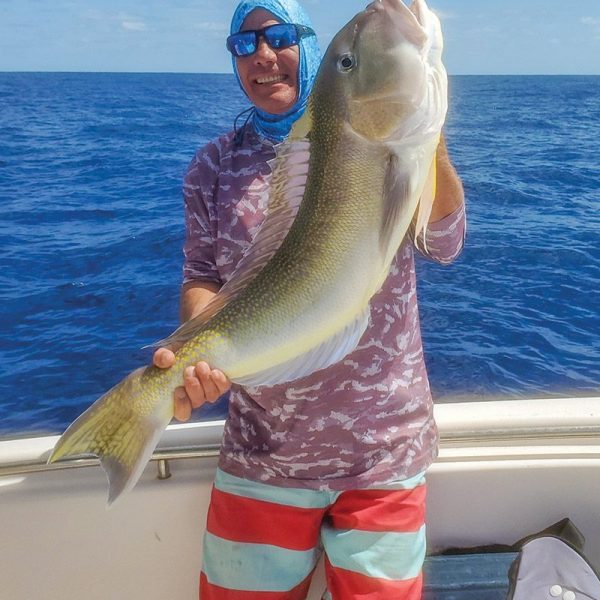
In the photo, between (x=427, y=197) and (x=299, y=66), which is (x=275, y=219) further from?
(x=299, y=66)

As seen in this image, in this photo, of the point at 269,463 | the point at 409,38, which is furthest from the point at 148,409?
the point at 409,38

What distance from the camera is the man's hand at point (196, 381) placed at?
1732mm

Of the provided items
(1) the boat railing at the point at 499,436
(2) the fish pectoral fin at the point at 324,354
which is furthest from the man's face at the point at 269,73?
(1) the boat railing at the point at 499,436

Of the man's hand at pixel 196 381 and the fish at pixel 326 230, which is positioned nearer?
the fish at pixel 326 230

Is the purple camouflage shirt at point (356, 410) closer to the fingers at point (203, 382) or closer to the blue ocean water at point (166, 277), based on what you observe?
the fingers at point (203, 382)

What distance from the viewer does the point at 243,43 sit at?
226 cm

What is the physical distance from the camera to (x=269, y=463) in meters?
2.22

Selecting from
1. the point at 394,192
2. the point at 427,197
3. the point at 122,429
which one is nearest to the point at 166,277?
the point at 122,429

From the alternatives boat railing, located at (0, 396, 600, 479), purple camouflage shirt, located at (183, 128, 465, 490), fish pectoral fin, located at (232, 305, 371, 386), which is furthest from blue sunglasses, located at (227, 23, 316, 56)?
boat railing, located at (0, 396, 600, 479)

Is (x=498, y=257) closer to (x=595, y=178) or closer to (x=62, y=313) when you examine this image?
(x=62, y=313)

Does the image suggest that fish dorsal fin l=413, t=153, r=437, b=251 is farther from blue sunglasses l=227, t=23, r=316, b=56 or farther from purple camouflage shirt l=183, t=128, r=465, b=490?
blue sunglasses l=227, t=23, r=316, b=56

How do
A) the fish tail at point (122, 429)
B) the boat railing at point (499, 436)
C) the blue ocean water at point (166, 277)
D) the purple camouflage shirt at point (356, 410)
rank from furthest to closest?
the blue ocean water at point (166, 277), the boat railing at point (499, 436), the purple camouflage shirt at point (356, 410), the fish tail at point (122, 429)

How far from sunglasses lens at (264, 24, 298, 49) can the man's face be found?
2cm

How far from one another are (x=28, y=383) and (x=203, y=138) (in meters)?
16.2
